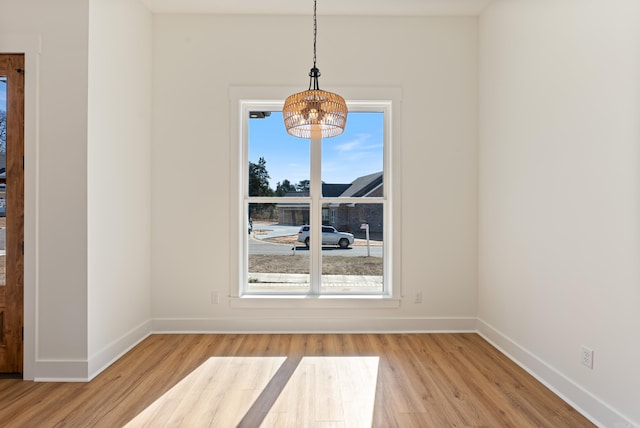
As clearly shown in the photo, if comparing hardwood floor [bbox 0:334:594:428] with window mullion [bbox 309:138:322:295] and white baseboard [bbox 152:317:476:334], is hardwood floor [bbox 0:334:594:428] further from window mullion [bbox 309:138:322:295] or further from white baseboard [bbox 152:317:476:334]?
window mullion [bbox 309:138:322:295]

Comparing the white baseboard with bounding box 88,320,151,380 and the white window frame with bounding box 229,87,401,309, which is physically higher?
the white window frame with bounding box 229,87,401,309

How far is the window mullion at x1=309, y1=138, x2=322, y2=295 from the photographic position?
11.9 feet

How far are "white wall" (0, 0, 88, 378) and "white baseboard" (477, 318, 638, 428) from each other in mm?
3380

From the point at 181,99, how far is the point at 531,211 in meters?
3.34

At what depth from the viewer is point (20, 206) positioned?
2.49m

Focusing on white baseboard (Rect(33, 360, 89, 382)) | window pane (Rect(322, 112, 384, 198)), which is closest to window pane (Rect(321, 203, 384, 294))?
window pane (Rect(322, 112, 384, 198))

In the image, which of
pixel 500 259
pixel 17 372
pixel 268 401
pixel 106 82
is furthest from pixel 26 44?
pixel 500 259

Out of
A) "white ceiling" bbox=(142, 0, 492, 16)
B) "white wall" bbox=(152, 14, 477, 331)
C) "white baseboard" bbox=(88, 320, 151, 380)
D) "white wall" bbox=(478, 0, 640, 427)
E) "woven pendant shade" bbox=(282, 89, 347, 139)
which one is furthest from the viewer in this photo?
"white wall" bbox=(152, 14, 477, 331)

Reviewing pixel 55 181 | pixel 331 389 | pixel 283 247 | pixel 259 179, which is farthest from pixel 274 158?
pixel 331 389

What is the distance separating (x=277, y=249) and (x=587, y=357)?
2.67 meters

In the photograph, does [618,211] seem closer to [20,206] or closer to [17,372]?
[20,206]

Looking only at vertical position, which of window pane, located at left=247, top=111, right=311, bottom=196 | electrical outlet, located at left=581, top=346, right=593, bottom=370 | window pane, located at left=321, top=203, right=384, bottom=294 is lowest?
electrical outlet, located at left=581, top=346, right=593, bottom=370

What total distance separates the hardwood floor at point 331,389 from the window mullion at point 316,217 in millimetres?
620

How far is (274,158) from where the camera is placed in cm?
364
